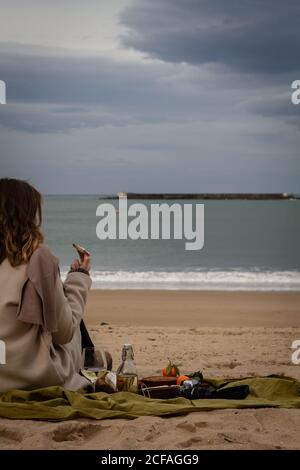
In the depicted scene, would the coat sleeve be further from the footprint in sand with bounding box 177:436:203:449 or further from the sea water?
the sea water

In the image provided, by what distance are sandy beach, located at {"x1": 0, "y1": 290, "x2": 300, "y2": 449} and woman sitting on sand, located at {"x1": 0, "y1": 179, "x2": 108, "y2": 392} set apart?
0.35 meters

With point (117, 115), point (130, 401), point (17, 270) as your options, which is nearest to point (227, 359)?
point (130, 401)

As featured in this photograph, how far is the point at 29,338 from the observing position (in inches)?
159

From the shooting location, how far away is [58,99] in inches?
1973

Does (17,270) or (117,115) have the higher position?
(117,115)

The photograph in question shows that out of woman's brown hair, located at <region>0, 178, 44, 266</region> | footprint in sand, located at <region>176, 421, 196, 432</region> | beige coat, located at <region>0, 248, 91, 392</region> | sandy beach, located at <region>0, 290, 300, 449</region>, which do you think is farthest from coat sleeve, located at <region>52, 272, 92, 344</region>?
footprint in sand, located at <region>176, 421, 196, 432</region>

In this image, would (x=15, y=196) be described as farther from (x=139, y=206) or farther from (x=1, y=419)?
(x=139, y=206)

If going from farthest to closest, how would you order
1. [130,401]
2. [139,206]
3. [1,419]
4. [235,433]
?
[139,206] < [130,401] < [1,419] < [235,433]

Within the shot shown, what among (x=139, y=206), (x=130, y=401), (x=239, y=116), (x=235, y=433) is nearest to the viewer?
(x=235, y=433)

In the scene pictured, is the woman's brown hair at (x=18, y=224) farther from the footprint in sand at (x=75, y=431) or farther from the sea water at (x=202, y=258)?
the sea water at (x=202, y=258)

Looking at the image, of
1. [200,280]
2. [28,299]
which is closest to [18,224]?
[28,299]

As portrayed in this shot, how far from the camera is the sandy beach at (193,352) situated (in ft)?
11.6
